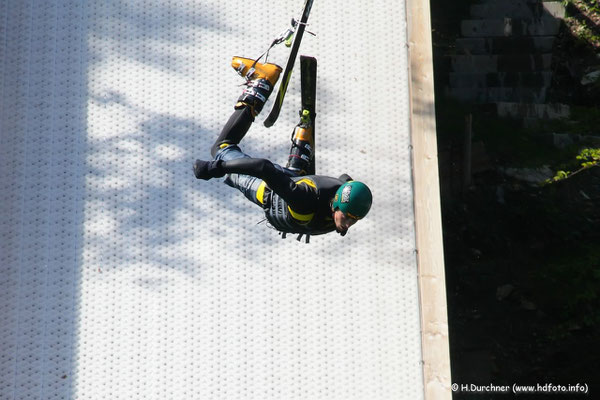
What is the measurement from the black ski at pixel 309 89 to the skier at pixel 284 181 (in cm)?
13

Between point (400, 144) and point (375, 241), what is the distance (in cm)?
72

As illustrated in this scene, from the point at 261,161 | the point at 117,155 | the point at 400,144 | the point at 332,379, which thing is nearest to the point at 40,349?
the point at 117,155

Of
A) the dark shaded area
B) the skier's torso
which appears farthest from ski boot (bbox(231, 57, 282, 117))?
the dark shaded area

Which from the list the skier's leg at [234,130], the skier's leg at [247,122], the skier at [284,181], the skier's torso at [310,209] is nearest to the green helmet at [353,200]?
the skier at [284,181]

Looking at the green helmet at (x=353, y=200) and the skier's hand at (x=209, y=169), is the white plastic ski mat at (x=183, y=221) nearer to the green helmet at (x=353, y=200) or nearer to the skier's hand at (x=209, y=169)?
the skier's hand at (x=209, y=169)

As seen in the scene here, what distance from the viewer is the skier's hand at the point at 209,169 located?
3598 millimetres

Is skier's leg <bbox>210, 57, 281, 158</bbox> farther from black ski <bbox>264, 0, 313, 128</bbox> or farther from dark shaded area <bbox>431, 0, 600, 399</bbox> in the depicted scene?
dark shaded area <bbox>431, 0, 600, 399</bbox>

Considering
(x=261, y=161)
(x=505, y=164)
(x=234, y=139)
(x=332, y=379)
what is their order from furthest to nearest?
(x=505, y=164) < (x=332, y=379) < (x=234, y=139) < (x=261, y=161)

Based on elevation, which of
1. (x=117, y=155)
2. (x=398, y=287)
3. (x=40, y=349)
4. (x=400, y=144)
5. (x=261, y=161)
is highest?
(x=261, y=161)

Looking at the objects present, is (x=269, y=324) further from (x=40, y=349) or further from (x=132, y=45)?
(x=132, y=45)

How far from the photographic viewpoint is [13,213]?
4.60 metres

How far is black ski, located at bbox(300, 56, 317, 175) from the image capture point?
4.27 m

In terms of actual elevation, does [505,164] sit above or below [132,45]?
below

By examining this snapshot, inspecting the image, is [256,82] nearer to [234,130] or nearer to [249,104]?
[249,104]
